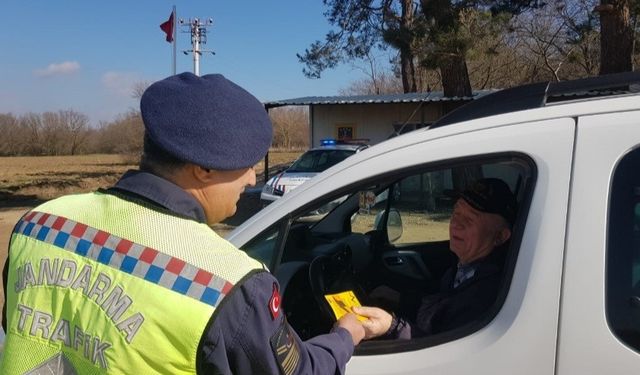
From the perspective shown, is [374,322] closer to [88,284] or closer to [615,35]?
[88,284]

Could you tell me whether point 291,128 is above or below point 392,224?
above

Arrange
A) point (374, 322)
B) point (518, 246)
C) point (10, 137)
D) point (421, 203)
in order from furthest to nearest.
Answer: point (10, 137) < point (421, 203) < point (374, 322) < point (518, 246)

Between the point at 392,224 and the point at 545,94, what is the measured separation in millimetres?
1429

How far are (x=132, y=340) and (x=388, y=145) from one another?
99 centimetres

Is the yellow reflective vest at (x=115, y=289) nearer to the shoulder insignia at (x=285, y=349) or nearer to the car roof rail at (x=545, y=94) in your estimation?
the shoulder insignia at (x=285, y=349)

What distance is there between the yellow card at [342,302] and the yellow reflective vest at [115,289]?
3.16 feet

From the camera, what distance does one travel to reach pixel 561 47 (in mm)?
24125

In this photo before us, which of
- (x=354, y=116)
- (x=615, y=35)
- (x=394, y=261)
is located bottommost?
(x=394, y=261)

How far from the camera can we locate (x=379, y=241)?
306cm

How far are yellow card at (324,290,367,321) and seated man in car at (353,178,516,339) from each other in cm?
8

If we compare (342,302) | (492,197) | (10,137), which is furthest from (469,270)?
(10,137)

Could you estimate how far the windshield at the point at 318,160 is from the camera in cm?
1339

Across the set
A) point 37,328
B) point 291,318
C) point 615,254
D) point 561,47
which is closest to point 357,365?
point 291,318

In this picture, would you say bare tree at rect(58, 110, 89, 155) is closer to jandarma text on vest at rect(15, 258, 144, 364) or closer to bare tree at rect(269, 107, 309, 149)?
bare tree at rect(269, 107, 309, 149)
